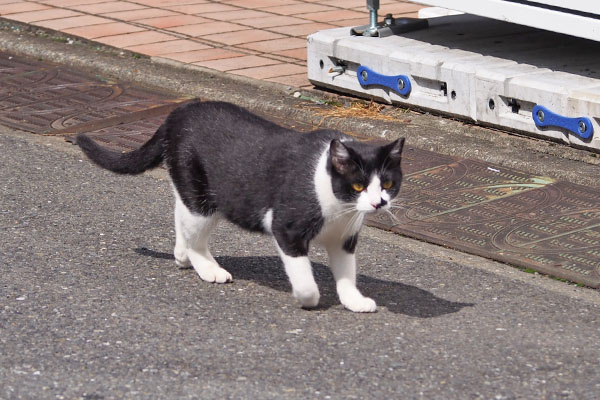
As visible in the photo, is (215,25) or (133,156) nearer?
(133,156)

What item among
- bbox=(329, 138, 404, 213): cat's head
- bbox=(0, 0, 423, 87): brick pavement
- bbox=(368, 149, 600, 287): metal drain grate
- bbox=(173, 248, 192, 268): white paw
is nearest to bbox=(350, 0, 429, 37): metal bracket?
bbox=(0, 0, 423, 87): brick pavement

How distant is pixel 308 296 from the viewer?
458cm

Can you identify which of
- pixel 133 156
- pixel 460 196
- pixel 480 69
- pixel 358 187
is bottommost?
pixel 460 196

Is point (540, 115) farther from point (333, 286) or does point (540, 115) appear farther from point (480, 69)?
point (333, 286)

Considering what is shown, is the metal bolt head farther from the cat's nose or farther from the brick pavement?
the cat's nose

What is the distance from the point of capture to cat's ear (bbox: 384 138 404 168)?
14.4 feet

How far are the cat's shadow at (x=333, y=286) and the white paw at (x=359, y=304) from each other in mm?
112

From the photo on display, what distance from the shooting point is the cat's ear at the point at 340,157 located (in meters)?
4.33

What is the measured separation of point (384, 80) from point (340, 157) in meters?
3.47

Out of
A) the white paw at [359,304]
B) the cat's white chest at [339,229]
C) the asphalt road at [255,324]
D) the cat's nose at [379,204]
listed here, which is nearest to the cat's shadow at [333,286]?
the asphalt road at [255,324]

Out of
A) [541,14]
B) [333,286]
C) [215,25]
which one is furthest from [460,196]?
[215,25]

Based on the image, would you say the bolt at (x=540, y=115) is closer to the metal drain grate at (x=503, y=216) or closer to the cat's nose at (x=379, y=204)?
the metal drain grate at (x=503, y=216)

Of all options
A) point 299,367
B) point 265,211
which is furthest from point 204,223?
point 299,367

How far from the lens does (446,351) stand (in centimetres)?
429
